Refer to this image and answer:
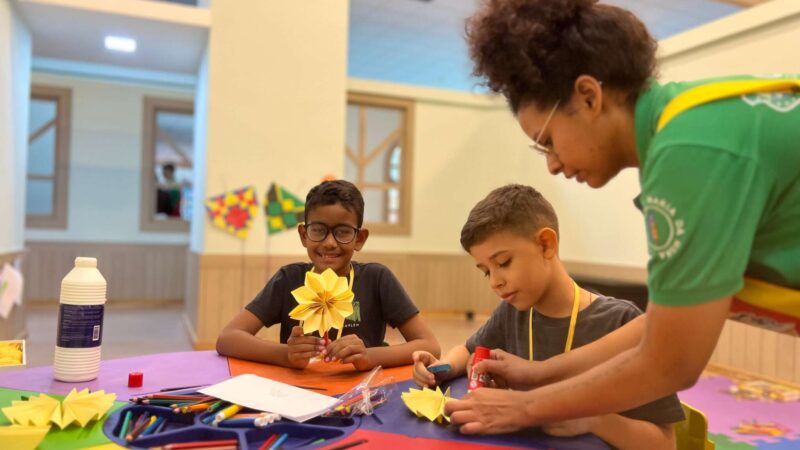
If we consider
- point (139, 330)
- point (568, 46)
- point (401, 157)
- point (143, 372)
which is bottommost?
point (139, 330)

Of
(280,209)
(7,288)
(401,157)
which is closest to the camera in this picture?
(7,288)

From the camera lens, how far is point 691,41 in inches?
188

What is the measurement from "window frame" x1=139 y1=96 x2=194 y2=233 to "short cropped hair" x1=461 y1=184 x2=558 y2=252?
7.09 metres

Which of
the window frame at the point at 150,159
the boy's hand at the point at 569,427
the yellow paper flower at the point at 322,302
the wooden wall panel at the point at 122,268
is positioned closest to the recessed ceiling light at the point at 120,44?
the window frame at the point at 150,159

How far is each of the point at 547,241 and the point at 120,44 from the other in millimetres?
5225

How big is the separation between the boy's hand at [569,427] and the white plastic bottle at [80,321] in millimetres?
1012

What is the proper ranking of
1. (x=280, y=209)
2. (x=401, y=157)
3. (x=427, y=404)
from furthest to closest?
(x=401, y=157) → (x=280, y=209) → (x=427, y=404)

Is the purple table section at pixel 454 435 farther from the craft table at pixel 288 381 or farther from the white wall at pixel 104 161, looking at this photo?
the white wall at pixel 104 161

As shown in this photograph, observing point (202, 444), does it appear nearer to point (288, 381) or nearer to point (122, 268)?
point (288, 381)

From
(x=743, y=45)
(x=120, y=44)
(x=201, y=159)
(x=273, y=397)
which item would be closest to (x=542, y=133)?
(x=273, y=397)

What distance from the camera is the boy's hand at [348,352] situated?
1506mm

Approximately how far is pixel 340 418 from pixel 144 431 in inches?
13.5

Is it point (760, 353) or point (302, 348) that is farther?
point (760, 353)

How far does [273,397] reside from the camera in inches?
46.3
